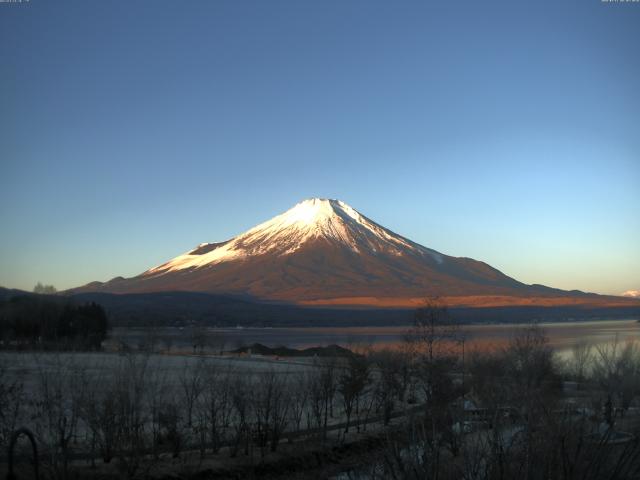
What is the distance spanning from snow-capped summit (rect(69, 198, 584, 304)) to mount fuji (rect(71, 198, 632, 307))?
0.71 feet

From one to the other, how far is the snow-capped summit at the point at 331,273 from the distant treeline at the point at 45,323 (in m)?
91.8

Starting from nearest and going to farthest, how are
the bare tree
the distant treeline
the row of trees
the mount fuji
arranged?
the row of trees, the bare tree, the distant treeline, the mount fuji

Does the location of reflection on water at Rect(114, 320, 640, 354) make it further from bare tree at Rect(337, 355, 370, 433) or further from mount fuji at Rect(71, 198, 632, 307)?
mount fuji at Rect(71, 198, 632, 307)

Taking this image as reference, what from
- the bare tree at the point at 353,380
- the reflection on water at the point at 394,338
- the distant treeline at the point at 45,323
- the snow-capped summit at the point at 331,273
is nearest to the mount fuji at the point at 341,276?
the snow-capped summit at the point at 331,273

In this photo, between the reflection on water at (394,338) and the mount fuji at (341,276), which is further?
the mount fuji at (341,276)

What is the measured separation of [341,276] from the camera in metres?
168

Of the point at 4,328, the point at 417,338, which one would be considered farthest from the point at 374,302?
the point at 417,338

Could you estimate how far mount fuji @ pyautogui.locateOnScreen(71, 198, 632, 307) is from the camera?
5999 inches

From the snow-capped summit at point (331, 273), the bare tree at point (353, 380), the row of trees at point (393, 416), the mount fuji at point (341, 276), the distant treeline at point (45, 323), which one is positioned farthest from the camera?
the snow-capped summit at point (331, 273)

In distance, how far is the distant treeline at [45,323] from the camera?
5131cm

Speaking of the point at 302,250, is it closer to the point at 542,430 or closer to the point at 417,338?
the point at 417,338

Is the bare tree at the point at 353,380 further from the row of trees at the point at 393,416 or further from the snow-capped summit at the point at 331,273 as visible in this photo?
the snow-capped summit at the point at 331,273

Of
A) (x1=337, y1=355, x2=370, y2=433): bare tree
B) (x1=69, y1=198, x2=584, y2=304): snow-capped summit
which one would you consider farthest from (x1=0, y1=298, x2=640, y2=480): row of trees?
(x1=69, y1=198, x2=584, y2=304): snow-capped summit

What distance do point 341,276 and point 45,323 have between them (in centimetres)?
11597
